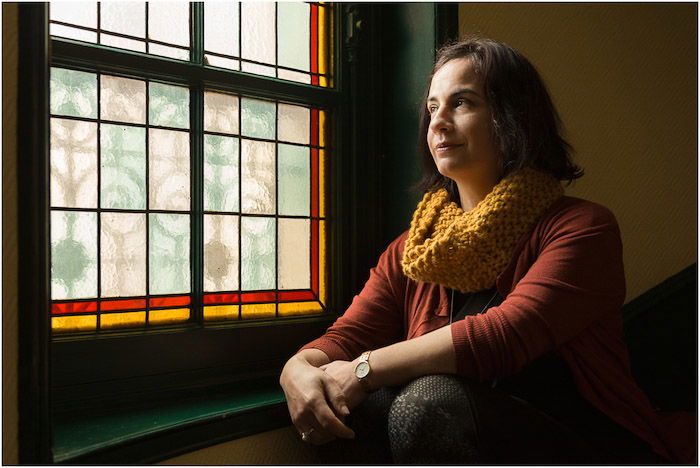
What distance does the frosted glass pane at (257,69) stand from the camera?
169cm

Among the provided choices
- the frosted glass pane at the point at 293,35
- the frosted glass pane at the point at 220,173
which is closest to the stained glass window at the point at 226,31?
the frosted glass pane at the point at 293,35

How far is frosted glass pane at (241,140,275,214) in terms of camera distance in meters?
1.68

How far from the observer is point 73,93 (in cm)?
141

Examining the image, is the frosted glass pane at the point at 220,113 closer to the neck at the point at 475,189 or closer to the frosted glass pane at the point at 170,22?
the frosted glass pane at the point at 170,22

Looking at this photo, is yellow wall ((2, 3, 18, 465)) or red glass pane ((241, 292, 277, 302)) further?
red glass pane ((241, 292, 277, 302))

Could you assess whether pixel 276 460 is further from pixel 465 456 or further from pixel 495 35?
pixel 495 35

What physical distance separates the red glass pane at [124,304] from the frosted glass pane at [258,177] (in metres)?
0.36

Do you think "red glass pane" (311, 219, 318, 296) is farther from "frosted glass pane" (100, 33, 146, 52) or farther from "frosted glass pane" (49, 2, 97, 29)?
"frosted glass pane" (49, 2, 97, 29)

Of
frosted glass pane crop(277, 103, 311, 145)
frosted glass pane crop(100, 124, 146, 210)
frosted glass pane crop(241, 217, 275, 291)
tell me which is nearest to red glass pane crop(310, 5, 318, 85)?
frosted glass pane crop(277, 103, 311, 145)

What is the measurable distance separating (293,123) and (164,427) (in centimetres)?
92

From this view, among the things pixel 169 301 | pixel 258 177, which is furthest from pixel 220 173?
pixel 169 301

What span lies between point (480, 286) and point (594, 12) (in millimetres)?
1362

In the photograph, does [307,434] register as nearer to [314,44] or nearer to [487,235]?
[487,235]

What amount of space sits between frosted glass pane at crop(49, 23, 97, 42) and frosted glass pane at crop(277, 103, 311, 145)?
52cm
